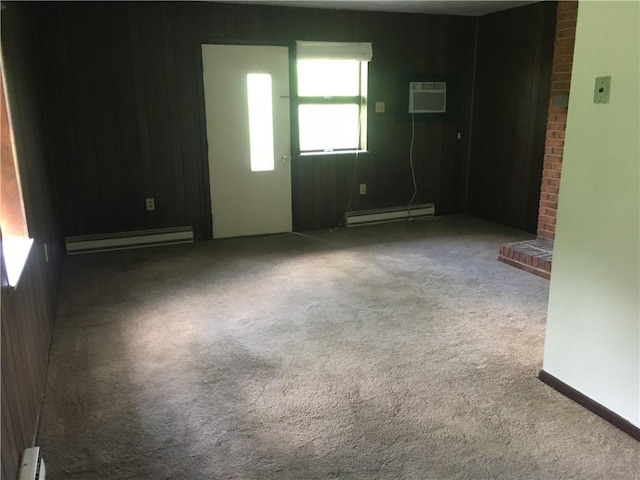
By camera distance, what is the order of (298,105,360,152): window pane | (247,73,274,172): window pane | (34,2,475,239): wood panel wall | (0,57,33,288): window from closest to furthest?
(0,57,33,288): window, (34,2,475,239): wood panel wall, (247,73,274,172): window pane, (298,105,360,152): window pane

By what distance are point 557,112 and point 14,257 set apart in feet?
13.8

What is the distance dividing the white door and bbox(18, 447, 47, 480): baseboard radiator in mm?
3533

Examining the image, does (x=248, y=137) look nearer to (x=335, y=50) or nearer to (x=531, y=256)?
(x=335, y=50)

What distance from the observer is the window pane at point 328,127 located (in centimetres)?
555

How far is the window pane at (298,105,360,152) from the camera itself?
5.55 metres

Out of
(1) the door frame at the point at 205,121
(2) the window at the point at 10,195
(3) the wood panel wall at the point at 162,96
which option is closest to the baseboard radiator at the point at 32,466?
(2) the window at the point at 10,195

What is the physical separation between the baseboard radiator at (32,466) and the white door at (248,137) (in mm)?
3533

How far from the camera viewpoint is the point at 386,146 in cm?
591

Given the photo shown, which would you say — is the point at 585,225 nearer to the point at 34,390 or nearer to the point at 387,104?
the point at 34,390

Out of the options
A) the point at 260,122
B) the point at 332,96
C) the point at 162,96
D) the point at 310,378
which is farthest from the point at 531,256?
the point at 162,96

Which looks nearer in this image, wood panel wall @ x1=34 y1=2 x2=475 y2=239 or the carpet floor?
the carpet floor

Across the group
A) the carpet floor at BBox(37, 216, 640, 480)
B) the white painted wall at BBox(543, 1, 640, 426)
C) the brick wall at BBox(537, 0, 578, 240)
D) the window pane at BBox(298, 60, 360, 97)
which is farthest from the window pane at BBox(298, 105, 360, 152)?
the white painted wall at BBox(543, 1, 640, 426)

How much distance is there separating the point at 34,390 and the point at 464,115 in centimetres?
529

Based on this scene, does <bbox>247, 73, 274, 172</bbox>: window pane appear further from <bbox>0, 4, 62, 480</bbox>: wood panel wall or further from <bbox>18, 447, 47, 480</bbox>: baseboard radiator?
<bbox>18, 447, 47, 480</bbox>: baseboard radiator
